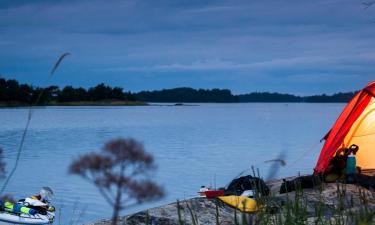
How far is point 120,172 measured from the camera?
99 centimetres

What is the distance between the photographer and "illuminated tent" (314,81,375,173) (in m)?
9.02

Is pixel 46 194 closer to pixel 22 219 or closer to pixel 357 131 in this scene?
pixel 22 219

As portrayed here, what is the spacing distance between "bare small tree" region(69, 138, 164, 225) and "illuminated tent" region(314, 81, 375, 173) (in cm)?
795

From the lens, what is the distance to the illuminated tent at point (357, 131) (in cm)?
902

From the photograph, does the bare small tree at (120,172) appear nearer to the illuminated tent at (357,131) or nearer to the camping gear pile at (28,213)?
the illuminated tent at (357,131)

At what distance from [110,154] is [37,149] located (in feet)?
130

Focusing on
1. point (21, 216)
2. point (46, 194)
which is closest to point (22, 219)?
point (21, 216)

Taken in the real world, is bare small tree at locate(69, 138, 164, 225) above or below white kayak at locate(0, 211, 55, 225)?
above

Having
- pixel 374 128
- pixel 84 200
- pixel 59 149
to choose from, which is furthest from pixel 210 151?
pixel 374 128

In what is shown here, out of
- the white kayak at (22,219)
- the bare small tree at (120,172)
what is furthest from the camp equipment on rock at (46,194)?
the bare small tree at (120,172)

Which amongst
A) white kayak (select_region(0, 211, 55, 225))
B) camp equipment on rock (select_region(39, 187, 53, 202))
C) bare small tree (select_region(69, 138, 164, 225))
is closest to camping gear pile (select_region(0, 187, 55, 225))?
white kayak (select_region(0, 211, 55, 225))

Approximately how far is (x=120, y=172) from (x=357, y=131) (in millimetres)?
9017

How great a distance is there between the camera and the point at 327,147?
30.1 ft

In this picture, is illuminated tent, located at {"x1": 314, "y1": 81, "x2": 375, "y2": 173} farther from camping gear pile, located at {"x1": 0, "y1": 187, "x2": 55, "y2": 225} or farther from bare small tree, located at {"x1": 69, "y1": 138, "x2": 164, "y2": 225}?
bare small tree, located at {"x1": 69, "y1": 138, "x2": 164, "y2": 225}
